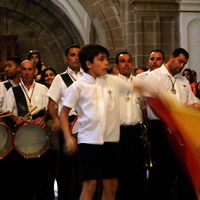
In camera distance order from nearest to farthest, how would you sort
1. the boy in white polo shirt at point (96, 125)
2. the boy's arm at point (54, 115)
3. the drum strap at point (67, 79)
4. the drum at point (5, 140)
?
1. the boy in white polo shirt at point (96, 125)
2. the boy's arm at point (54, 115)
3. the drum at point (5, 140)
4. the drum strap at point (67, 79)

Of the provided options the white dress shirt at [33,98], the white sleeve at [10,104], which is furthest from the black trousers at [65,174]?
the white sleeve at [10,104]

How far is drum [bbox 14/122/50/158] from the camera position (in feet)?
19.0

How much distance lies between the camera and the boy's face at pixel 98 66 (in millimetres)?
4711

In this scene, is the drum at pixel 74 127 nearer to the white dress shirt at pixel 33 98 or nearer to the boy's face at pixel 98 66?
the white dress shirt at pixel 33 98

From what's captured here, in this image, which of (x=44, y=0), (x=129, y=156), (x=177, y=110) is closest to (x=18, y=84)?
(x=129, y=156)

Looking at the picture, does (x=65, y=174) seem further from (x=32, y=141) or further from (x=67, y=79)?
(x=67, y=79)

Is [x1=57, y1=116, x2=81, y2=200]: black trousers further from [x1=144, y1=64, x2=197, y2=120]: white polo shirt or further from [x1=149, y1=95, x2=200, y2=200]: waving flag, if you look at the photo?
[x1=149, y1=95, x2=200, y2=200]: waving flag

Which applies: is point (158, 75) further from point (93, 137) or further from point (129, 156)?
point (93, 137)

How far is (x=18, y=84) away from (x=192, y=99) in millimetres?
2115

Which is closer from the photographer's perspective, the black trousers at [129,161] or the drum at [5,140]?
the drum at [5,140]

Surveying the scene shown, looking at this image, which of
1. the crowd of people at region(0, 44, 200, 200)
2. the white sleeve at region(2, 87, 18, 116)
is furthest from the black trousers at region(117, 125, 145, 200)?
the white sleeve at region(2, 87, 18, 116)

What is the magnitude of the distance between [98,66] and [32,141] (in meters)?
1.57

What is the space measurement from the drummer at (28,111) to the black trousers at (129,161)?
2.96 feet

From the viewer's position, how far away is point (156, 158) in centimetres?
628
